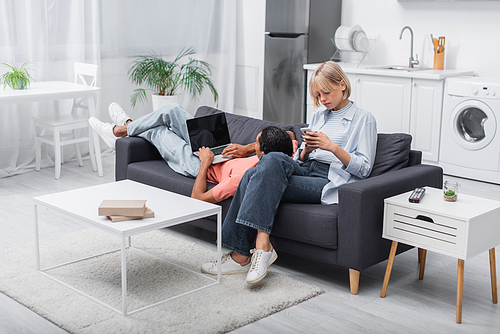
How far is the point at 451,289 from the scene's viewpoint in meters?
2.63

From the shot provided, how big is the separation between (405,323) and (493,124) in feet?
8.61

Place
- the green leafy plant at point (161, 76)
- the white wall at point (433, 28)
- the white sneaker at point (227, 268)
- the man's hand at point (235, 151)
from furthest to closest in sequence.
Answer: the green leafy plant at point (161, 76) < the white wall at point (433, 28) < the man's hand at point (235, 151) < the white sneaker at point (227, 268)

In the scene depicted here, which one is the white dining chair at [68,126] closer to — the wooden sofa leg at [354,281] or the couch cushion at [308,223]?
the couch cushion at [308,223]

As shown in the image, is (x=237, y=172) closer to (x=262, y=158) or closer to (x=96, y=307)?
(x=262, y=158)

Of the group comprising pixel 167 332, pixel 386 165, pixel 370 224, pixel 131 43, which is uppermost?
pixel 131 43

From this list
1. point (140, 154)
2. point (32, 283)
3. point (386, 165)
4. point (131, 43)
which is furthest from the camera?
point (131, 43)

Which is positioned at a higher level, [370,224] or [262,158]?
[262,158]

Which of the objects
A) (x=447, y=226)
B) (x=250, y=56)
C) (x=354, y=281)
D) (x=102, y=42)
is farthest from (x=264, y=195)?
(x=250, y=56)

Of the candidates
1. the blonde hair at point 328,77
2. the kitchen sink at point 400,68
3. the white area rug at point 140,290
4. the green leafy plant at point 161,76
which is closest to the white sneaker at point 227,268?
the white area rug at point 140,290

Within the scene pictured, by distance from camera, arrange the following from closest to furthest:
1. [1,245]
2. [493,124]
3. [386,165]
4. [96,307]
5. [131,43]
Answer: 1. [96,307]
2. [386,165]
3. [1,245]
4. [493,124]
5. [131,43]

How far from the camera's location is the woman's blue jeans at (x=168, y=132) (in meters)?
3.28

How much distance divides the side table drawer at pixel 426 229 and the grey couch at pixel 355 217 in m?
0.08

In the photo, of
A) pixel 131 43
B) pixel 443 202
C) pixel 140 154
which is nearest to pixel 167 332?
pixel 443 202

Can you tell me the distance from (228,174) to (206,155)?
185 millimetres
